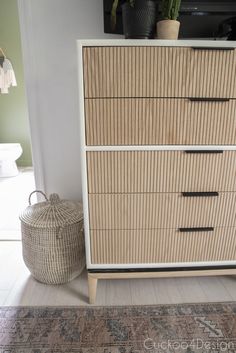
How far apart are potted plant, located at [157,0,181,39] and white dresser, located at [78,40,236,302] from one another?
107 millimetres

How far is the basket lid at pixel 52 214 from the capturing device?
4.21 ft

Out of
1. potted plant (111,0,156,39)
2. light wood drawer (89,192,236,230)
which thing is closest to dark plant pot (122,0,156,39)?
potted plant (111,0,156,39)

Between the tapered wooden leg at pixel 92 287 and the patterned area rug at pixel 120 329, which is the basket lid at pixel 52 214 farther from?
the patterned area rug at pixel 120 329

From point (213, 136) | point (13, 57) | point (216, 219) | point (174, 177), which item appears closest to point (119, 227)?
point (174, 177)

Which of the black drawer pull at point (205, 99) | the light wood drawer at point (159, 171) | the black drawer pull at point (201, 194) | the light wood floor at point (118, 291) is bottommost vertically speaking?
the light wood floor at point (118, 291)

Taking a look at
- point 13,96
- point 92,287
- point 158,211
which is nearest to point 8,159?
point 13,96

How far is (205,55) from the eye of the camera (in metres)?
0.96

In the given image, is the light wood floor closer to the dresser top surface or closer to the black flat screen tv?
the dresser top surface

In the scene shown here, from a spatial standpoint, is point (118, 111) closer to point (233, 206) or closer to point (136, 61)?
point (136, 61)

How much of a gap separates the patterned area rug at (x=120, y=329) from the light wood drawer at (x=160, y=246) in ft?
0.80

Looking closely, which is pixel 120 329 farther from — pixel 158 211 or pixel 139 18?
pixel 139 18

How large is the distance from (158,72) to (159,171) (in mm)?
398

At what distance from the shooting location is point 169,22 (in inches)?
39.1

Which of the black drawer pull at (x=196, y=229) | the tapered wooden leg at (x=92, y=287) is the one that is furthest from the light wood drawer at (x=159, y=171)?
the tapered wooden leg at (x=92, y=287)
